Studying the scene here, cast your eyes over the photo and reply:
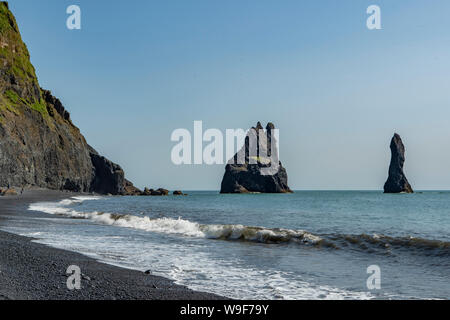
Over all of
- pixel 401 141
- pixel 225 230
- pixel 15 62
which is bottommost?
pixel 225 230

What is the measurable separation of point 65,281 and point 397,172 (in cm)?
19403

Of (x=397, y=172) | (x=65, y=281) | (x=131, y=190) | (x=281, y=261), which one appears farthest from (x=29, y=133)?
(x=397, y=172)

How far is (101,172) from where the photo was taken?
476 ft

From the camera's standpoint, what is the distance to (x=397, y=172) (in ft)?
593

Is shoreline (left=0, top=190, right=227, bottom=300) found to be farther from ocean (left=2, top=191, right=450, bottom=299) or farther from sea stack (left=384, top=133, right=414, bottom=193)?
sea stack (left=384, top=133, right=414, bottom=193)

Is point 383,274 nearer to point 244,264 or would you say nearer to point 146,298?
point 244,264

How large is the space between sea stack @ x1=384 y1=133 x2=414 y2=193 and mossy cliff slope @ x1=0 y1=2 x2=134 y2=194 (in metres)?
143

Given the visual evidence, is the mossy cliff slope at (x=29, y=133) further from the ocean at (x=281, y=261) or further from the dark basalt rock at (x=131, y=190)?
the ocean at (x=281, y=261)

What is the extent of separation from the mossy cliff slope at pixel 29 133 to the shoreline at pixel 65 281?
244ft

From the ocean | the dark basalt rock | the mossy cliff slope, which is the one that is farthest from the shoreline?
the dark basalt rock

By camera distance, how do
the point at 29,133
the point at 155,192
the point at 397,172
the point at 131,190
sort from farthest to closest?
the point at 397,172
the point at 131,190
the point at 155,192
the point at 29,133

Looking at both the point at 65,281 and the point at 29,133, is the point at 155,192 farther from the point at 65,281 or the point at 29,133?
the point at 65,281
